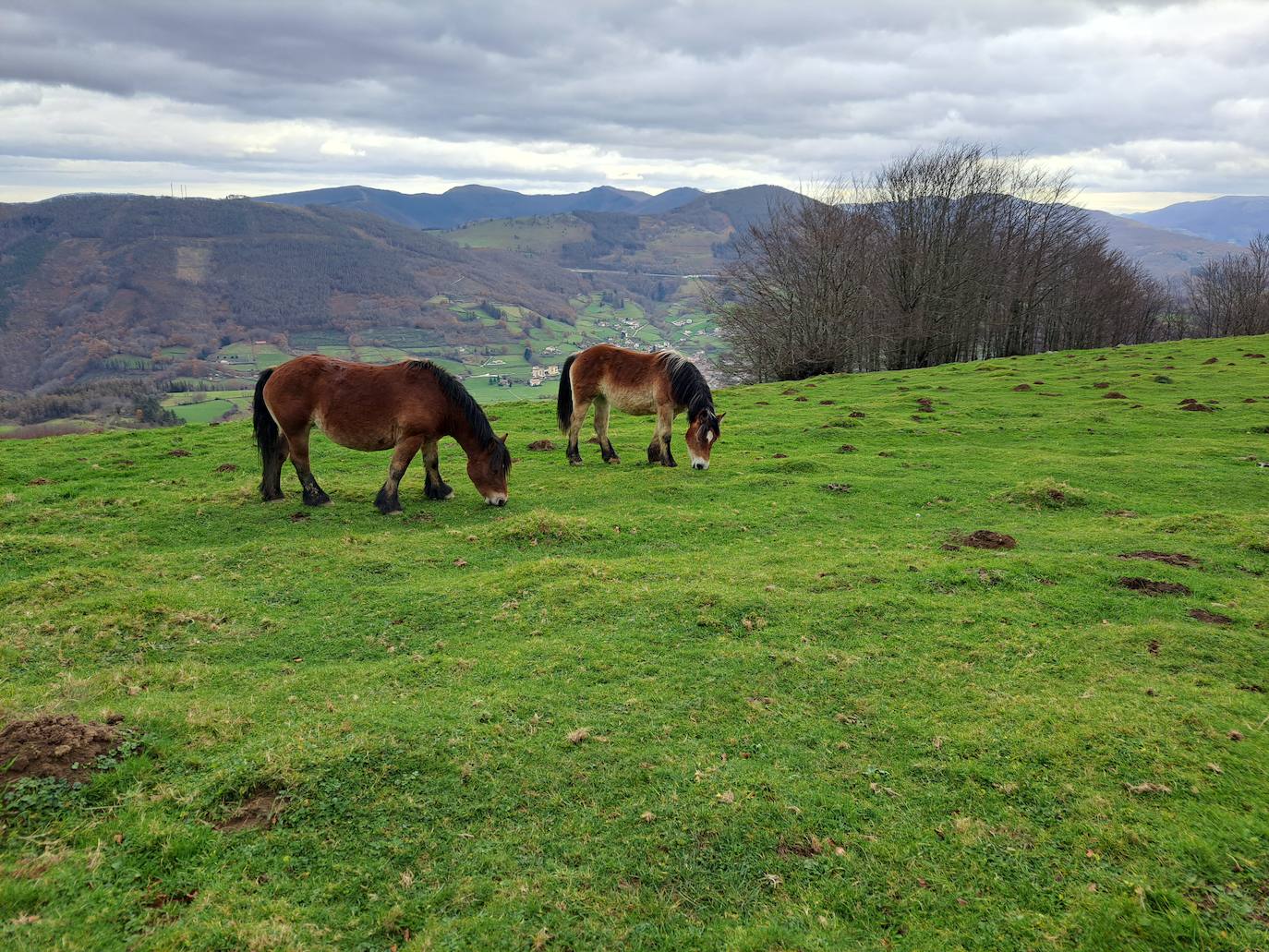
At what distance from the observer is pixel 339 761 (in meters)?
4.78

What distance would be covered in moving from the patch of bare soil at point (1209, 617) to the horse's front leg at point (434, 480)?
37.3ft

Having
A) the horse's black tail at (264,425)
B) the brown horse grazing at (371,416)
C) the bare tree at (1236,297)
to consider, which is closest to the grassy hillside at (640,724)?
the brown horse grazing at (371,416)

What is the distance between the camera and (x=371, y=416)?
37.4ft

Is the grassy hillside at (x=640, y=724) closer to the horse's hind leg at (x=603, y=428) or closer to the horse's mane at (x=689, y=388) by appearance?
the horse's mane at (x=689, y=388)

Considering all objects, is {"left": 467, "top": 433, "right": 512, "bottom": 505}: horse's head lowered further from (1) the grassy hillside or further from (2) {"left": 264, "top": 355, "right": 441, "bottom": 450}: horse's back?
(2) {"left": 264, "top": 355, "right": 441, "bottom": 450}: horse's back

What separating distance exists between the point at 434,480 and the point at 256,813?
870 centimetres

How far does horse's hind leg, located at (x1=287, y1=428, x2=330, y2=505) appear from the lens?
11.5 m

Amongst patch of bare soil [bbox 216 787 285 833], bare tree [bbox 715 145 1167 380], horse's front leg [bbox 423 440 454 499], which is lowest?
patch of bare soil [bbox 216 787 285 833]

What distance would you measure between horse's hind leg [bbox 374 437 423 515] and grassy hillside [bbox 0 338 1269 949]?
394 mm

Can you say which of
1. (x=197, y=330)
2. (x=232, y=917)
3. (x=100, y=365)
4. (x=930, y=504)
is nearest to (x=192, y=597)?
(x=232, y=917)

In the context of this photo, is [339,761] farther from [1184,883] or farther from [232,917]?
[1184,883]

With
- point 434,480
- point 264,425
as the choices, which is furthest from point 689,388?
point 264,425

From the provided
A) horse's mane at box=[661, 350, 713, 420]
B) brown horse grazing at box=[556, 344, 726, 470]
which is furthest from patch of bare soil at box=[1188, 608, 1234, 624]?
horse's mane at box=[661, 350, 713, 420]

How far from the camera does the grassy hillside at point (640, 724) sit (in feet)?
12.3
